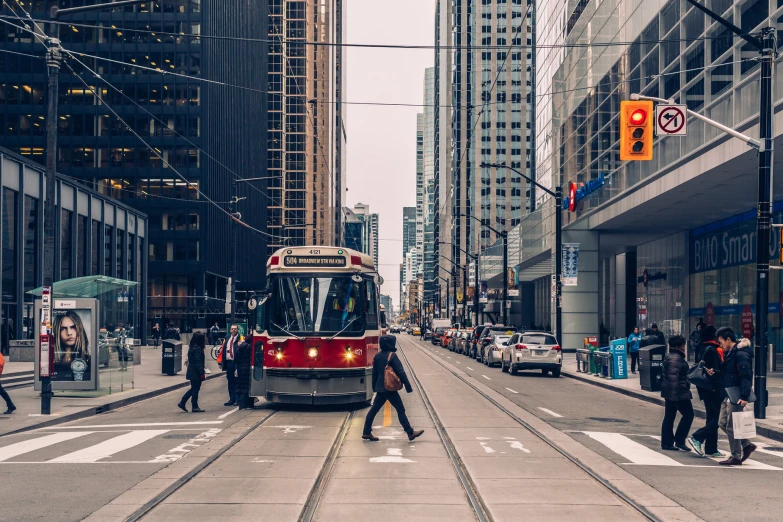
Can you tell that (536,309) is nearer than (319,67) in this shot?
Yes

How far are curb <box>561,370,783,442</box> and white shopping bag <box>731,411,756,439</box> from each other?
410 cm

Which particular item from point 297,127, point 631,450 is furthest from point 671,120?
point 297,127

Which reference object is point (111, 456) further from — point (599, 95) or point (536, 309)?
point (536, 309)

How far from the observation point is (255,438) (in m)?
14.2

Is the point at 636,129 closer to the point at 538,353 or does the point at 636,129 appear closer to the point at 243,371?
the point at 243,371

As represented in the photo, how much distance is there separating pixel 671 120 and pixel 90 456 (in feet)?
44.8

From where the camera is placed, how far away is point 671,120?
1927 cm

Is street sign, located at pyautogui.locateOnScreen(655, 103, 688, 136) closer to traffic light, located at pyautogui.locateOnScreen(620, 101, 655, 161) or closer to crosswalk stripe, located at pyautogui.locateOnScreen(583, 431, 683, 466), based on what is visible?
traffic light, located at pyautogui.locateOnScreen(620, 101, 655, 161)

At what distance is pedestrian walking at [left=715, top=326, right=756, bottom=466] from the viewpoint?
11.7m

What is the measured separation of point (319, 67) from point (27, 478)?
7427 inches

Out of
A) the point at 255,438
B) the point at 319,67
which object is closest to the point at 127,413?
the point at 255,438

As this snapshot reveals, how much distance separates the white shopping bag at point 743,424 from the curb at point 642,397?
13.4 feet

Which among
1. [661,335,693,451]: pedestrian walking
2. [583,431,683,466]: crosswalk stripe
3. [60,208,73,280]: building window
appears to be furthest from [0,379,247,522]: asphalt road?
[60,208,73,280]: building window

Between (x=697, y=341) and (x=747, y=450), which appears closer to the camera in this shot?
(x=747, y=450)
